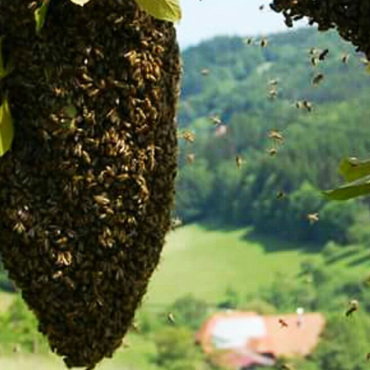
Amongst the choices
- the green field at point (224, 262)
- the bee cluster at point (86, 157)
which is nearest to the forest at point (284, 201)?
the green field at point (224, 262)

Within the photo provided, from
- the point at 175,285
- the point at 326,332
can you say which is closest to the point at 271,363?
the point at 326,332

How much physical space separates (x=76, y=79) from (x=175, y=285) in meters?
41.0

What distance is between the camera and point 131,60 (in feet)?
6.95

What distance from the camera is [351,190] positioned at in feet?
5.19

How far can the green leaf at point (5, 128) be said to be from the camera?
2166mm

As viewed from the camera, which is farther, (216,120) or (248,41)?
(216,120)

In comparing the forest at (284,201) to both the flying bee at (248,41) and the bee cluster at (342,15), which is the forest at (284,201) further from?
the bee cluster at (342,15)

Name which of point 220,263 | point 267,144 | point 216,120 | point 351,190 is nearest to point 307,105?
point 216,120

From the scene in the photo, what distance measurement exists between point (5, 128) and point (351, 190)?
0.84 m

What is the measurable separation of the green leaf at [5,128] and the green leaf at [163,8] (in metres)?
0.40

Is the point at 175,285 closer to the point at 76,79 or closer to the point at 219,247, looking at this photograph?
the point at 219,247

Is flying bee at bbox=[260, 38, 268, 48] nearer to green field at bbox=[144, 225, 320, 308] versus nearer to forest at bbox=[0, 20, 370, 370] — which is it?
forest at bbox=[0, 20, 370, 370]

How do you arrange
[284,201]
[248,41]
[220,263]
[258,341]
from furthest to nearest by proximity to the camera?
[220,263] < [258,341] < [284,201] < [248,41]

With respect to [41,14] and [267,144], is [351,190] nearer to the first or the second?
[41,14]
